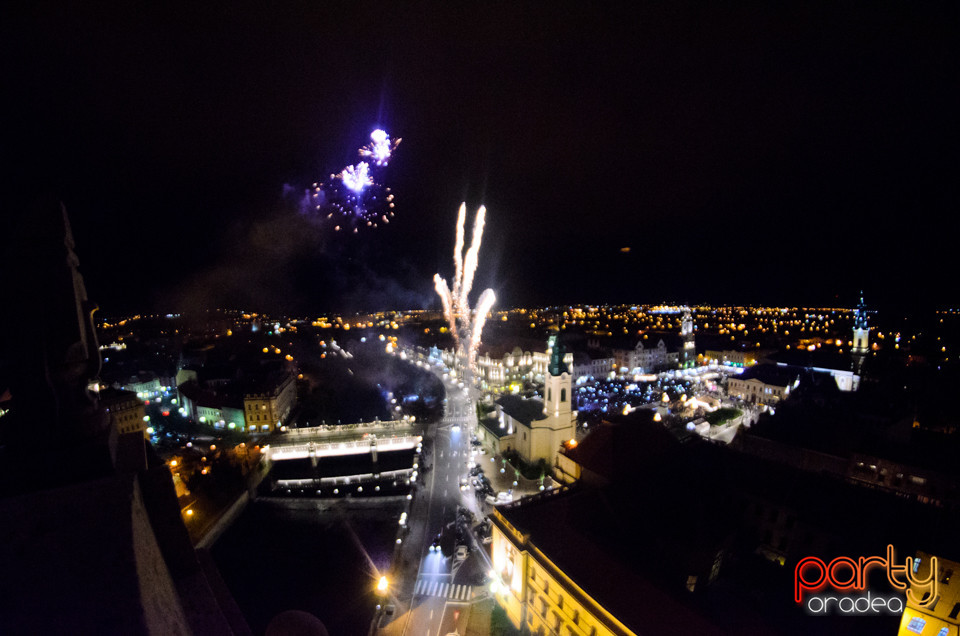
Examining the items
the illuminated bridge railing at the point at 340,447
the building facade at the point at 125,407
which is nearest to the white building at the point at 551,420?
the illuminated bridge railing at the point at 340,447

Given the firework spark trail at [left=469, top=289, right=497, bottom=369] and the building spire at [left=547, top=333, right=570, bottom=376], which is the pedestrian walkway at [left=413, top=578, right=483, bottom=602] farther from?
the firework spark trail at [left=469, top=289, right=497, bottom=369]

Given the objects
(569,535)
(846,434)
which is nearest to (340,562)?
(569,535)

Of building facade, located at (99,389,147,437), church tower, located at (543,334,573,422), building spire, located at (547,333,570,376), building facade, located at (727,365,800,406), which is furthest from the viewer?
building facade, located at (727,365,800,406)

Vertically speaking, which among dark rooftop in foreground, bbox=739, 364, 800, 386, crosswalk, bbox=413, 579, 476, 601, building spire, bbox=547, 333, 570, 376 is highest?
building spire, bbox=547, 333, 570, 376

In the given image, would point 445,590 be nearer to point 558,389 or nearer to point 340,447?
point 558,389

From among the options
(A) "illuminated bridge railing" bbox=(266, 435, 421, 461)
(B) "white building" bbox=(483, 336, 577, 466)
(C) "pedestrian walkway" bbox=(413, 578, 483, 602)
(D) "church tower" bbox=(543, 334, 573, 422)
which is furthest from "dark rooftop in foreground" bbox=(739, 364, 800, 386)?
(C) "pedestrian walkway" bbox=(413, 578, 483, 602)

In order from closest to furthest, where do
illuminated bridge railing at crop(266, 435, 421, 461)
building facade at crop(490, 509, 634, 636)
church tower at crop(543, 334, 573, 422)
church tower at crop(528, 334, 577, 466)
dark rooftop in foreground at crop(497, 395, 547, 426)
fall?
building facade at crop(490, 509, 634, 636), church tower at crop(543, 334, 573, 422), church tower at crop(528, 334, 577, 466), dark rooftop in foreground at crop(497, 395, 547, 426), illuminated bridge railing at crop(266, 435, 421, 461)

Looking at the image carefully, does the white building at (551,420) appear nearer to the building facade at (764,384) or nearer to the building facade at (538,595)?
the building facade at (538,595)
